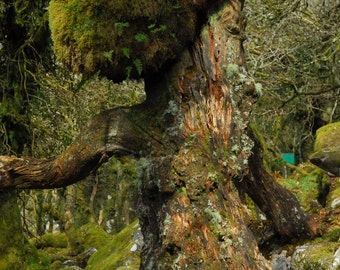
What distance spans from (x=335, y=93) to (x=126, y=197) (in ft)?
45.1

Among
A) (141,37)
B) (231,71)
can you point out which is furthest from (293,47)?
(141,37)

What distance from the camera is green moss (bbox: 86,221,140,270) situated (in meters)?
8.77

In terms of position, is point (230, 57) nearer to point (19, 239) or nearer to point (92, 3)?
point (92, 3)

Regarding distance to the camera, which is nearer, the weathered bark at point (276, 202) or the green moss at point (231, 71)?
the green moss at point (231, 71)

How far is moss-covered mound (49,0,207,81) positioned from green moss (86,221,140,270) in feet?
15.0

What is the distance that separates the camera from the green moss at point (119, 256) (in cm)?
877

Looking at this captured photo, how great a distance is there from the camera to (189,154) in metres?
4.65

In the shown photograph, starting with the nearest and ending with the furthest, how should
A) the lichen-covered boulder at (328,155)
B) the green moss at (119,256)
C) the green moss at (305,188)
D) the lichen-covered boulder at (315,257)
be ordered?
the lichen-covered boulder at (315,257)
the green moss at (119,256)
the green moss at (305,188)
the lichen-covered boulder at (328,155)

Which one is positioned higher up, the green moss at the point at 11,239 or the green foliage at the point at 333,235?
the green moss at the point at 11,239

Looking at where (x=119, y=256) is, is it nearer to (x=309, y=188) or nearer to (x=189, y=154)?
(x=309, y=188)

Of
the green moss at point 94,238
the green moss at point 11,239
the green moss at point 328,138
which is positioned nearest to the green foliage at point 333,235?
the green moss at point 328,138

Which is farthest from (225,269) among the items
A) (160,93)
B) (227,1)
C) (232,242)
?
(227,1)

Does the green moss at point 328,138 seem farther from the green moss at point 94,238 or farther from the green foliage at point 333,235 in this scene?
the green moss at point 94,238

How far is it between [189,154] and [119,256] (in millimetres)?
5033
